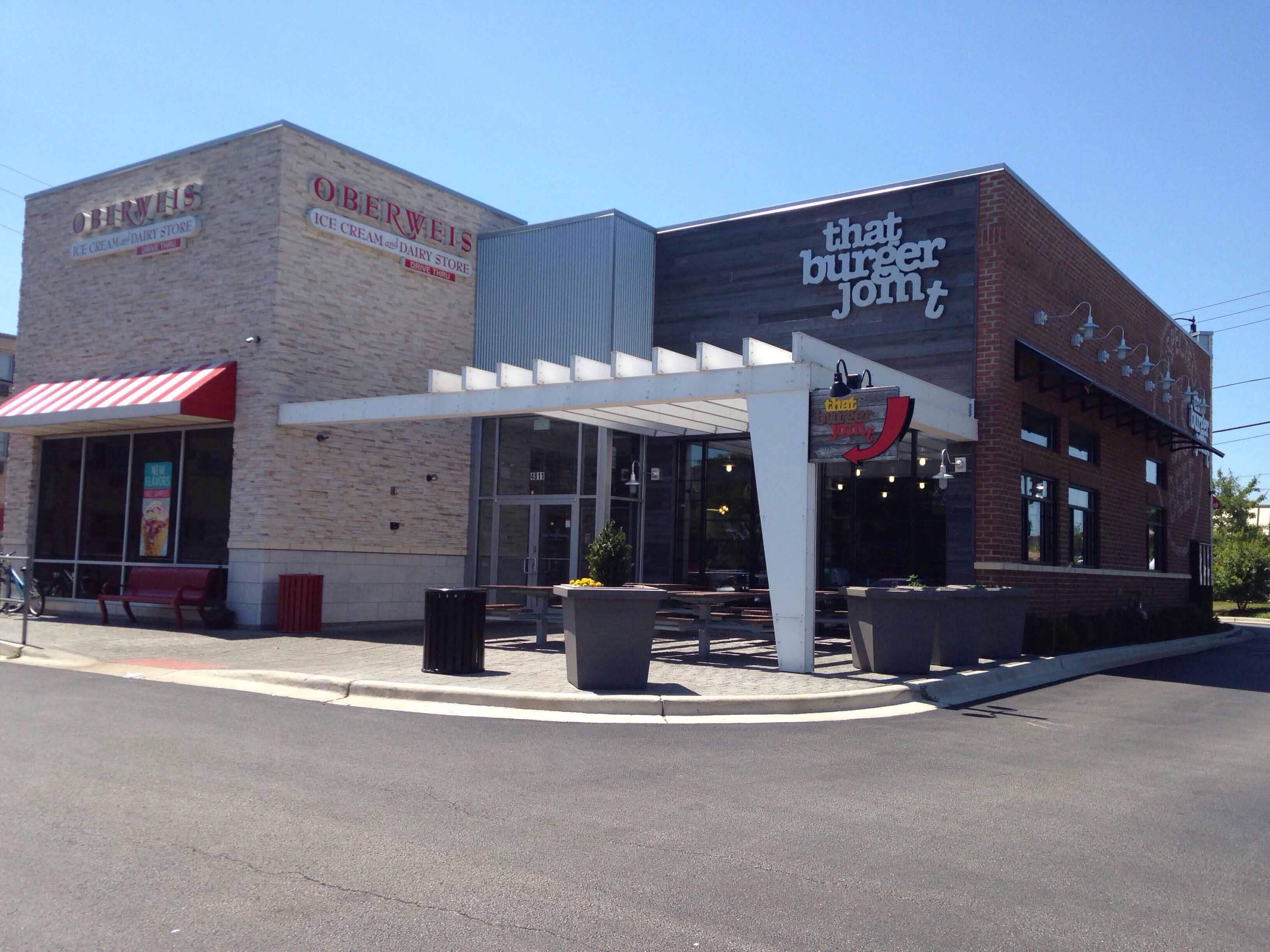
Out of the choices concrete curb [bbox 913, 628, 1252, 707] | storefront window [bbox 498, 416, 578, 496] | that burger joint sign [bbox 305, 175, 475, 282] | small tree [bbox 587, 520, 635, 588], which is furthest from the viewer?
storefront window [bbox 498, 416, 578, 496]

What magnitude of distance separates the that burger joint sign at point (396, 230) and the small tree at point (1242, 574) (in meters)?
34.8

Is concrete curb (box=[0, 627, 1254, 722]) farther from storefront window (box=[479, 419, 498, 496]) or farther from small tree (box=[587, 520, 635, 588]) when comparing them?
storefront window (box=[479, 419, 498, 496])

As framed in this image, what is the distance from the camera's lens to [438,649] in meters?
12.1

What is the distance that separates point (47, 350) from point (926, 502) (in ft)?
56.8

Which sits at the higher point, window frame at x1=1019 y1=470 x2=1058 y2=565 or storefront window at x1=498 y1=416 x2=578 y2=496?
storefront window at x1=498 y1=416 x2=578 y2=496

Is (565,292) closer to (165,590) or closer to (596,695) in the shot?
→ (165,590)

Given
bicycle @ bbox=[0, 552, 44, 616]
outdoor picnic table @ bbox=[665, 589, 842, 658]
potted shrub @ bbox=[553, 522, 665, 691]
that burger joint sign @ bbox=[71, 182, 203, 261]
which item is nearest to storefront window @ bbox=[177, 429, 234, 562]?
bicycle @ bbox=[0, 552, 44, 616]

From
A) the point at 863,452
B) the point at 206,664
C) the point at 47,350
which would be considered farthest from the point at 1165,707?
the point at 47,350

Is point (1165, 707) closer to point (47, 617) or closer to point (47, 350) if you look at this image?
point (47, 617)

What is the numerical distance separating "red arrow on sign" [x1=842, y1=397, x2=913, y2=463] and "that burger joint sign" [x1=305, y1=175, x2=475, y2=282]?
1159cm

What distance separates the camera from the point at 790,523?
12.5 m

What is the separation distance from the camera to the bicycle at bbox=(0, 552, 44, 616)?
18375 millimetres

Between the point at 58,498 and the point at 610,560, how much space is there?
49.8ft

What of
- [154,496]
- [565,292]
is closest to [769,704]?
[565,292]
